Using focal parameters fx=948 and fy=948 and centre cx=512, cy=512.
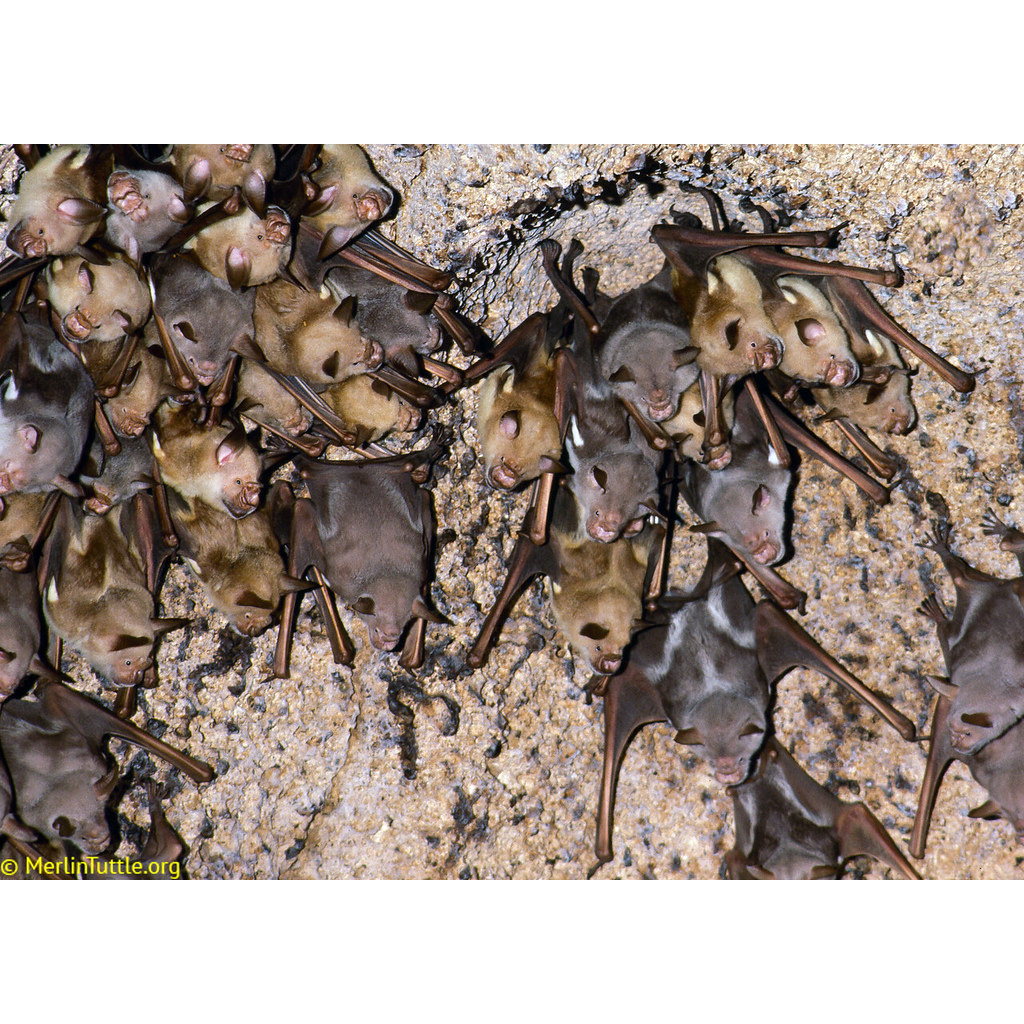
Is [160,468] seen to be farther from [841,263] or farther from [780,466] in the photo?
[841,263]

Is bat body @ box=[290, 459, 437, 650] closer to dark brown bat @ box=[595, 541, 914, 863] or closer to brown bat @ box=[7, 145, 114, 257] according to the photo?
dark brown bat @ box=[595, 541, 914, 863]

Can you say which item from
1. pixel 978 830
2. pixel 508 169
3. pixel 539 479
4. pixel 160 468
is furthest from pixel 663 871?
pixel 508 169

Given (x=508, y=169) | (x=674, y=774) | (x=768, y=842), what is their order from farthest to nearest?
(x=674, y=774)
(x=768, y=842)
(x=508, y=169)

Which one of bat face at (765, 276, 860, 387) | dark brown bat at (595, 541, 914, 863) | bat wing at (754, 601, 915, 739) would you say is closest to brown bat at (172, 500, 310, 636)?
dark brown bat at (595, 541, 914, 863)

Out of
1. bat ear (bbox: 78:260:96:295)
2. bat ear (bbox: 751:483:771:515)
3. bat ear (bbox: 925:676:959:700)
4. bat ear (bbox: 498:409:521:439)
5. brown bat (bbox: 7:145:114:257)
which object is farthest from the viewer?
bat ear (bbox: 925:676:959:700)

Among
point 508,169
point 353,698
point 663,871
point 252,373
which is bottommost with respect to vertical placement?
point 663,871

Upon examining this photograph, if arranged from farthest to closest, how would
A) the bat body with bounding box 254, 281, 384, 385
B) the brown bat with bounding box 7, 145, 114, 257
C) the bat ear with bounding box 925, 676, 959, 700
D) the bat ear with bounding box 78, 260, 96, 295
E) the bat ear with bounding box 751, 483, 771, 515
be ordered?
the bat ear with bounding box 925, 676, 959, 700, the bat ear with bounding box 751, 483, 771, 515, the bat body with bounding box 254, 281, 384, 385, the bat ear with bounding box 78, 260, 96, 295, the brown bat with bounding box 7, 145, 114, 257

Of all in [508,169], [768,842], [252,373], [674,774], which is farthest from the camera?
[674,774]

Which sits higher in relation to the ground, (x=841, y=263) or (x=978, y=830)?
(x=841, y=263)
